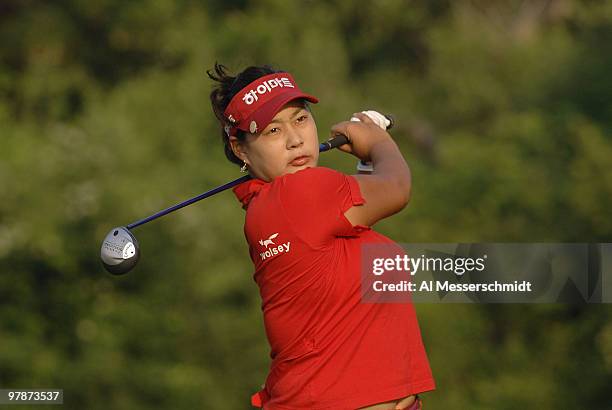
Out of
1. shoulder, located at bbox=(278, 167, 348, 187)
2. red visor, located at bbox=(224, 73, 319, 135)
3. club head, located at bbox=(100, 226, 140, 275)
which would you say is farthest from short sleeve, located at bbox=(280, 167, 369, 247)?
club head, located at bbox=(100, 226, 140, 275)

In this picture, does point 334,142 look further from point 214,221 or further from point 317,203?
point 214,221

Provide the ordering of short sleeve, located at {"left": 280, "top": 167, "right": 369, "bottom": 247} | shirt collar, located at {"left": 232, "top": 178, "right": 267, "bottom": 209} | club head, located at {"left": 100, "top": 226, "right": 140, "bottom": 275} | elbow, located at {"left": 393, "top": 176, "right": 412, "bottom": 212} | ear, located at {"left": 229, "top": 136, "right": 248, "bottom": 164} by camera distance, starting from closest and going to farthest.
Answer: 1. short sleeve, located at {"left": 280, "top": 167, "right": 369, "bottom": 247}
2. elbow, located at {"left": 393, "top": 176, "right": 412, "bottom": 212}
3. shirt collar, located at {"left": 232, "top": 178, "right": 267, "bottom": 209}
4. ear, located at {"left": 229, "top": 136, "right": 248, "bottom": 164}
5. club head, located at {"left": 100, "top": 226, "right": 140, "bottom": 275}

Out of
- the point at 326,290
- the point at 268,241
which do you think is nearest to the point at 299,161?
the point at 268,241

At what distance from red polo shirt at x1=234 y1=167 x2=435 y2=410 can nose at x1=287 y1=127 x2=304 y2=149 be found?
0.14 metres

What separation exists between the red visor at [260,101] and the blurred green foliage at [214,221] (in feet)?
21.8

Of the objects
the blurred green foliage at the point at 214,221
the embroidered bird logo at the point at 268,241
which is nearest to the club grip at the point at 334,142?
the embroidered bird logo at the point at 268,241

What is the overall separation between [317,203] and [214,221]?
→ 7.68m

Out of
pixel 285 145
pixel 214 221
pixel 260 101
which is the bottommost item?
pixel 285 145

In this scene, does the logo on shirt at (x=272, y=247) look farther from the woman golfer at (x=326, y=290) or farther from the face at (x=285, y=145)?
the face at (x=285, y=145)

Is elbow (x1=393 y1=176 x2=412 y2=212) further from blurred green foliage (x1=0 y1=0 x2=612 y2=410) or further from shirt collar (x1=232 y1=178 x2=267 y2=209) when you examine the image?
blurred green foliage (x1=0 y1=0 x2=612 y2=410)

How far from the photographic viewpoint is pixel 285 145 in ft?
11.3

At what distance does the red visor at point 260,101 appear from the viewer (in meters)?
3.45

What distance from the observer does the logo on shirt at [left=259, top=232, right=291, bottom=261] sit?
3240 millimetres

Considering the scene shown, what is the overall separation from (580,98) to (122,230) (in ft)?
34.2
